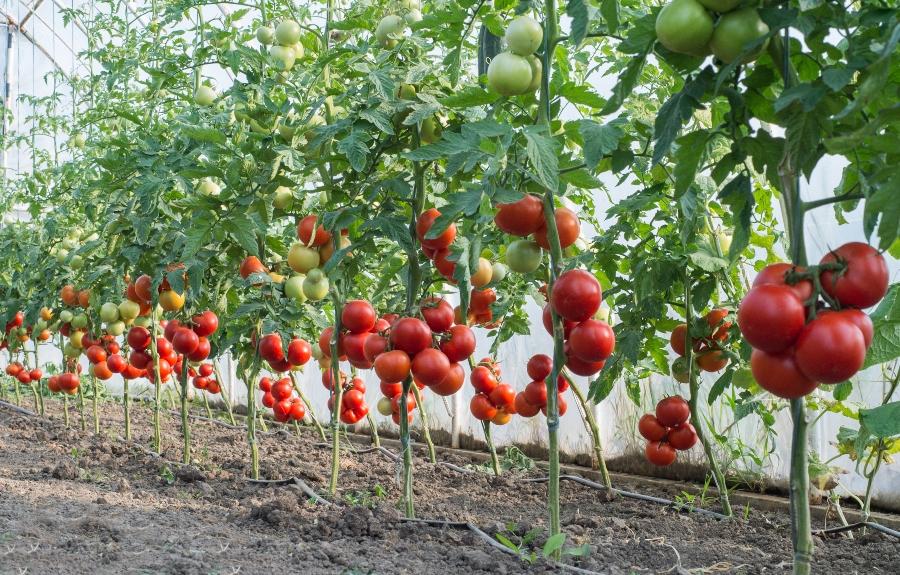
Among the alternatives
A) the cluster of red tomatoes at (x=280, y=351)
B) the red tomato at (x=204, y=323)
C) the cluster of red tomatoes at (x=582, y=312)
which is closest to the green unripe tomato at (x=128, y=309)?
the red tomato at (x=204, y=323)

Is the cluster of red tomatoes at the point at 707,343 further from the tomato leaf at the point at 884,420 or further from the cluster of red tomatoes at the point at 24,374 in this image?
the cluster of red tomatoes at the point at 24,374

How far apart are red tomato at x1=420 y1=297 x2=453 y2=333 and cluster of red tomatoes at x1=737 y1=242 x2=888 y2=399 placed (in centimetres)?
102

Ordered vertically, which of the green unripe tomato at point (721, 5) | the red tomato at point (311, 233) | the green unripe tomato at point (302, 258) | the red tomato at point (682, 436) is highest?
the green unripe tomato at point (721, 5)

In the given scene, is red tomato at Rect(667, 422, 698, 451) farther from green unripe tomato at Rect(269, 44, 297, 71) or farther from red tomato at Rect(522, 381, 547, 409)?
green unripe tomato at Rect(269, 44, 297, 71)

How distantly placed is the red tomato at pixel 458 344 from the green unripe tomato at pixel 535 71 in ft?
2.27

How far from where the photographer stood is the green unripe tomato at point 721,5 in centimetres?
96

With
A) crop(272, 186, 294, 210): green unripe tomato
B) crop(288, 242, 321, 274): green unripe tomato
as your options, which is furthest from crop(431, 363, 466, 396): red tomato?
crop(272, 186, 294, 210): green unripe tomato

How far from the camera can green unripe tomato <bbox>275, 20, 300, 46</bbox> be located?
93.0 inches

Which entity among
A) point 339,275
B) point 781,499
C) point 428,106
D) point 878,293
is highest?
point 428,106

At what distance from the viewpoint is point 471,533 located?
2.09 metres

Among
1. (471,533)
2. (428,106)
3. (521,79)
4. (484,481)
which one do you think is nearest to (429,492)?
(484,481)

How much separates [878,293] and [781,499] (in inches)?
89.3

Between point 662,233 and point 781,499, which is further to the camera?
point 781,499

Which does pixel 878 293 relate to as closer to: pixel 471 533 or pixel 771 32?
pixel 771 32
